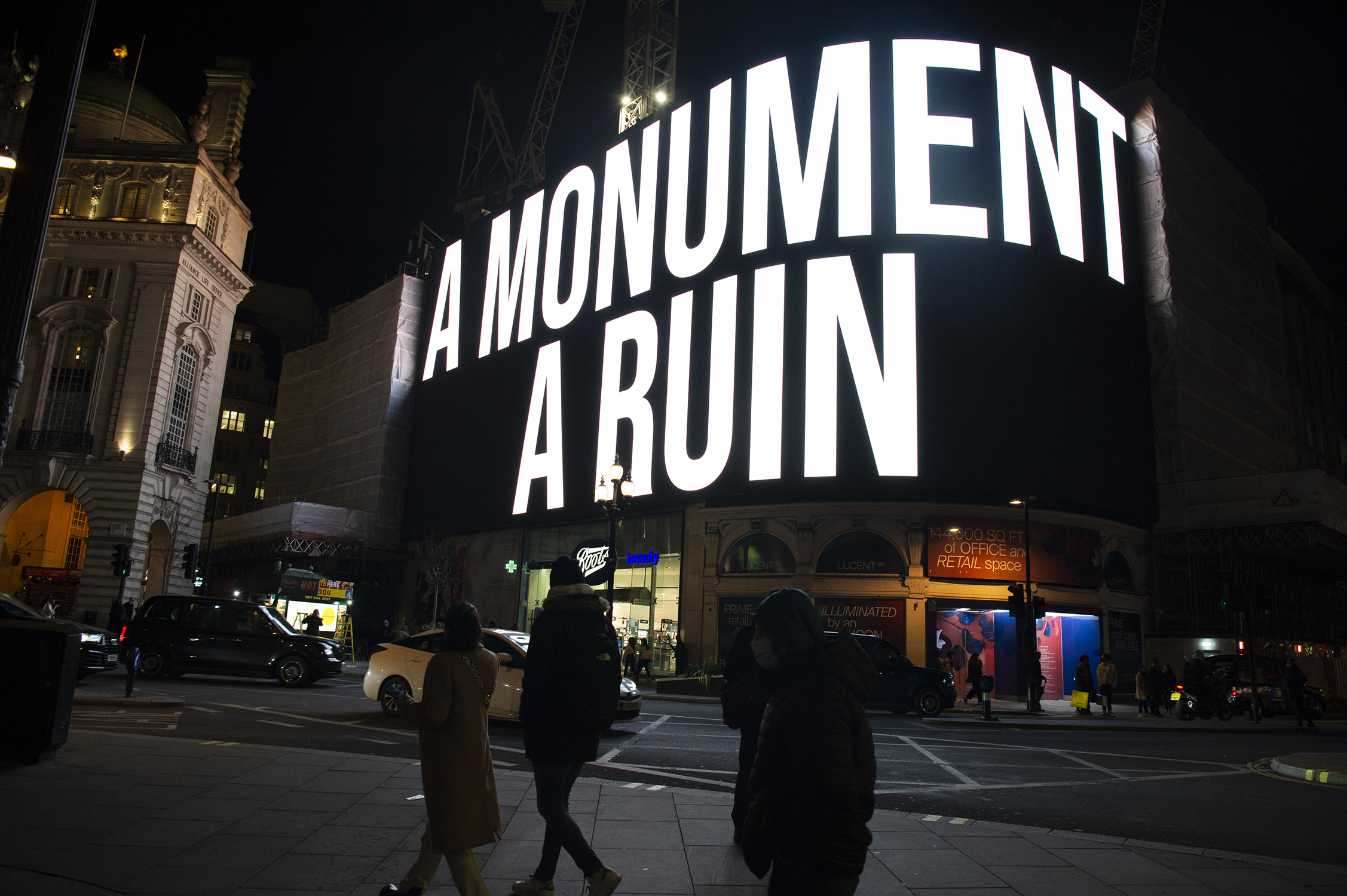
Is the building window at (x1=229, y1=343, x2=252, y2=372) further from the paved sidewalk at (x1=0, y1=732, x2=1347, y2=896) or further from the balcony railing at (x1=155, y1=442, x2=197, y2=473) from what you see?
the paved sidewalk at (x1=0, y1=732, x2=1347, y2=896)

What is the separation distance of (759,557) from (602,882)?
83.9ft

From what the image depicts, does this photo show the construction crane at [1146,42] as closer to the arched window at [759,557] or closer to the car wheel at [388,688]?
the arched window at [759,557]

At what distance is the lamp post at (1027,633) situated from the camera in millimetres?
23641

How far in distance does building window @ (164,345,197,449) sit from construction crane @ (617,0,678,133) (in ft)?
89.8

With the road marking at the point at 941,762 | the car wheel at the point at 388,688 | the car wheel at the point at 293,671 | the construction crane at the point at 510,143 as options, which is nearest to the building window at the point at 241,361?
the construction crane at the point at 510,143

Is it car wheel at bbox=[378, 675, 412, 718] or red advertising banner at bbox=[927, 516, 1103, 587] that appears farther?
red advertising banner at bbox=[927, 516, 1103, 587]

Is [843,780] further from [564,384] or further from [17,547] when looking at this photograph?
[17,547]

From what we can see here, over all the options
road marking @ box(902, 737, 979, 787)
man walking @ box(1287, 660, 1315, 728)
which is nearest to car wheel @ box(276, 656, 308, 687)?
road marking @ box(902, 737, 979, 787)

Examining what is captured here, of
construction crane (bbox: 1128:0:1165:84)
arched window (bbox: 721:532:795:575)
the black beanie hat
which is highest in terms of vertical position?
construction crane (bbox: 1128:0:1165:84)

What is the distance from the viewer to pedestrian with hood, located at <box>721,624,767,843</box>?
250 inches

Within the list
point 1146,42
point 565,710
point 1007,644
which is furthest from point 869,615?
point 1146,42

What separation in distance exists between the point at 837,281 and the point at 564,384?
13945 mm

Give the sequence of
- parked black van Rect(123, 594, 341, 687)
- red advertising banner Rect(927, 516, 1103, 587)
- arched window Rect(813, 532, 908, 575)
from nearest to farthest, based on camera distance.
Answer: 1. parked black van Rect(123, 594, 341, 687)
2. red advertising banner Rect(927, 516, 1103, 587)
3. arched window Rect(813, 532, 908, 575)

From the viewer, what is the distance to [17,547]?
143 ft
